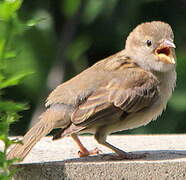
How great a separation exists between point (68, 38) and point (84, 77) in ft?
8.64

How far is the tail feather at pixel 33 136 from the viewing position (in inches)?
159

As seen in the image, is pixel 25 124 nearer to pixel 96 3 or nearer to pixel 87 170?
pixel 96 3

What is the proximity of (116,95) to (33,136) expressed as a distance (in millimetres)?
666

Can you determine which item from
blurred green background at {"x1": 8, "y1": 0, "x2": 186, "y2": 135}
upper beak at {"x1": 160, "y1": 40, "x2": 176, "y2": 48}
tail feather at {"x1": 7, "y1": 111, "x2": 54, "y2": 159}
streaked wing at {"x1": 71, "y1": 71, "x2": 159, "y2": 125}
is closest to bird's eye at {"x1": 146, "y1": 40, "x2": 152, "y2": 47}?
upper beak at {"x1": 160, "y1": 40, "x2": 176, "y2": 48}

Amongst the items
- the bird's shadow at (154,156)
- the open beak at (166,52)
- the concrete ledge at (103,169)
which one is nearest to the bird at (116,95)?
A: the open beak at (166,52)

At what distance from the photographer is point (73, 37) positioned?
24.8 ft

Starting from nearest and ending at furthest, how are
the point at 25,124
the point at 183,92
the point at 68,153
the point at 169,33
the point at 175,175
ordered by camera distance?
1. the point at 175,175
2. the point at 68,153
3. the point at 169,33
4. the point at 183,92
5. the point at 25,124

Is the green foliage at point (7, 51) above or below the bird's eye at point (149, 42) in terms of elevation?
above

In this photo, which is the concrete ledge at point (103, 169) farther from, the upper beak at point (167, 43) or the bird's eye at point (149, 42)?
the bird's eye at point (149, 42)

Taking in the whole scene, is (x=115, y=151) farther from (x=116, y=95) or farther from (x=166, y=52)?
(x=166, y=52)

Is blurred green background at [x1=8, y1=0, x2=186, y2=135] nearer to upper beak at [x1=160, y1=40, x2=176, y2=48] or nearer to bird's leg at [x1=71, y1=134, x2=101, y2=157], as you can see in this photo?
upper beak at [x1=160, y1=40, x2=176, y2=48]

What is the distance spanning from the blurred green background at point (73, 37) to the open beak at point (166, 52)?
6.09 ft

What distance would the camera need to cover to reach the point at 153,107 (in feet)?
A: 16.0

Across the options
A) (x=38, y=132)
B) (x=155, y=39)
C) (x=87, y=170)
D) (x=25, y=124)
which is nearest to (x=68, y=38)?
(x=25, y=124)
